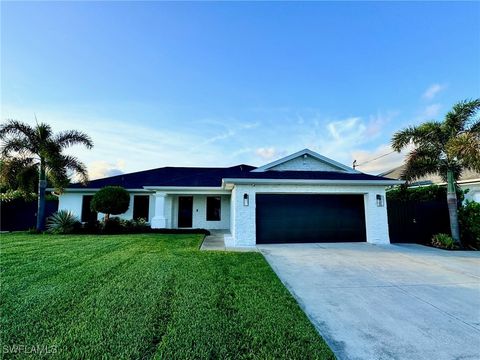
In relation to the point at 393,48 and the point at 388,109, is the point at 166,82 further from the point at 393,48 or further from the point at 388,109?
the point at 388,109

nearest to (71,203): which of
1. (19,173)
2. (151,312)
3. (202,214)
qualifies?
(19,173)

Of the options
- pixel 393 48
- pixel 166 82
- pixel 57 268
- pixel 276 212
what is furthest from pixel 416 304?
pixel 166 82

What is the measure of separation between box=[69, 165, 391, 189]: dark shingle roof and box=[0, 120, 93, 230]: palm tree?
6.99ft

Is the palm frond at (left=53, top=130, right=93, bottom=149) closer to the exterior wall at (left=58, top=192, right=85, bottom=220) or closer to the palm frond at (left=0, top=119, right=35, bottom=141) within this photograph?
the palm frond at (left=0, top=119, right=35, bottom=141)

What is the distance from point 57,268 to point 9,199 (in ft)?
44.3

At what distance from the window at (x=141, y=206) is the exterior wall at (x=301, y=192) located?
8.37 metres

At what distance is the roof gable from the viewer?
12.1 meters

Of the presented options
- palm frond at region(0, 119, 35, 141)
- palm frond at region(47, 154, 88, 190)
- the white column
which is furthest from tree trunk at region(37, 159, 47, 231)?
the white column

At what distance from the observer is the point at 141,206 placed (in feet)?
52.0

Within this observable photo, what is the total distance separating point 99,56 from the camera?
29.6 feet

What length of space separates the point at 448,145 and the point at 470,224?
361 cm

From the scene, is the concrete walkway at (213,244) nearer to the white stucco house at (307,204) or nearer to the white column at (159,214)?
the white stucco house at (307,204)

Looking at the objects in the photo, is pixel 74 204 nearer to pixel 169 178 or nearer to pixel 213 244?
pixel 169 178

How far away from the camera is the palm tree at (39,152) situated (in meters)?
12.6
